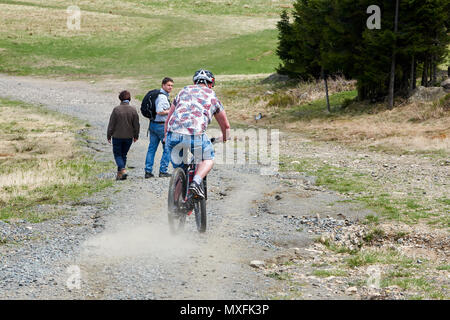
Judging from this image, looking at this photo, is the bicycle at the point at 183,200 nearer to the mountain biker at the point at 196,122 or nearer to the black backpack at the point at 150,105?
the mountain biker at the point at 196,122

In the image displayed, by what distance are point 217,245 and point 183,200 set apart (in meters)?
0.83

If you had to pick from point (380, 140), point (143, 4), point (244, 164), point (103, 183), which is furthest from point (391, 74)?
point (143, 4)

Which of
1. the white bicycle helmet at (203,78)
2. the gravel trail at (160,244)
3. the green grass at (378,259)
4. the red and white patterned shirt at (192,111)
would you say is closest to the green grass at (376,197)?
the gravel trail at (160,244)

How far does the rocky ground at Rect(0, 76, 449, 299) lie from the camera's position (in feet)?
21.4

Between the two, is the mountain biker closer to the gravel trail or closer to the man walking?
the gravel trail

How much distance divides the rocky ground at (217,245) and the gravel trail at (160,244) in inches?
0.6

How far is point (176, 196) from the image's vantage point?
321 inches

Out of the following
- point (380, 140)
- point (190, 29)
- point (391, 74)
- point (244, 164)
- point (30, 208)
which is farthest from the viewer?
point (190, 29)

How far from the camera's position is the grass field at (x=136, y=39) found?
56.8 meters

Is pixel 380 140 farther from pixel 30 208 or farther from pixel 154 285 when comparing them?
pixel 154 285

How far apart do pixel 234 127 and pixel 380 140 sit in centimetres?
747
